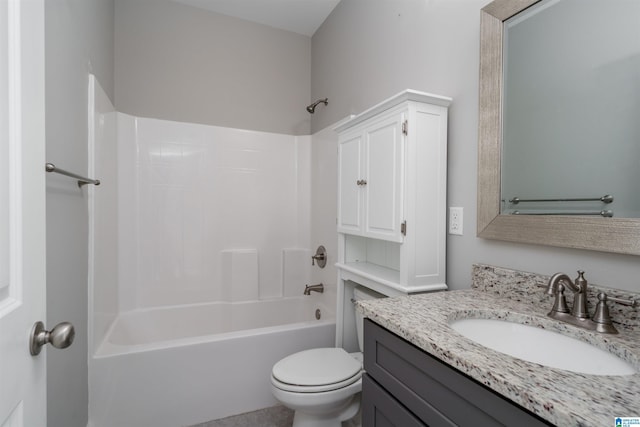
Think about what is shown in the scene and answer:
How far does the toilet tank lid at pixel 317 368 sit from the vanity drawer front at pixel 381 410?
1.45 ft

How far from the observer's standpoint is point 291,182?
273cm

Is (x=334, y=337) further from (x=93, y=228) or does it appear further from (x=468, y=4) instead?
(x=468, y=4)

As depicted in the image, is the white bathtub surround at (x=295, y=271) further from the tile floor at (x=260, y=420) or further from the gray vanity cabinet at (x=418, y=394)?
the gray vanity cabinet at (x=418, y=394)

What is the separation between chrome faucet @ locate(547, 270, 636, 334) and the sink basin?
0.06 metres

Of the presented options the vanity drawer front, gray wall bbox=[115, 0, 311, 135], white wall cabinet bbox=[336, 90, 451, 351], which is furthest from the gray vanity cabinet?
gray wall bbox=[115, 0, 311, 135]

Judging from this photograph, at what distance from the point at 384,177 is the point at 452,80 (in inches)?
19.8

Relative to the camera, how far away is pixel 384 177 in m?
1.33

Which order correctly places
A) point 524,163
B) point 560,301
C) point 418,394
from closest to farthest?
point 418,394, point 560,301, point 524,163

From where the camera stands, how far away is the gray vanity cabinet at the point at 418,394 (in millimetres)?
564

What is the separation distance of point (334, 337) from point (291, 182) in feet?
4.53

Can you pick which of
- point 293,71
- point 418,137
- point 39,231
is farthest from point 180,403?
point 293,71

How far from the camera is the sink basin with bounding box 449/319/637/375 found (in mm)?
688

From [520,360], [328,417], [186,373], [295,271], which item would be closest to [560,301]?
[520,360]

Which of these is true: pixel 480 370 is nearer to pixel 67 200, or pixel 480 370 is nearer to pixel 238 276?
pixel 67 200
